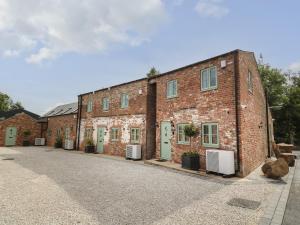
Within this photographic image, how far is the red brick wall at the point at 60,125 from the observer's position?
21.0 meters

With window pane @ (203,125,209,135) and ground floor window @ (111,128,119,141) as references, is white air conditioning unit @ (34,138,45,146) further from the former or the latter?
window pane @ (203,125,209,135)

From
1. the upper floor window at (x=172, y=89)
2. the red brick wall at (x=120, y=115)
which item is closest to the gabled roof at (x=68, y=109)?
the red brick wall at (x=120, y=115)

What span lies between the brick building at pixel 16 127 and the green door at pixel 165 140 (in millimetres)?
21456

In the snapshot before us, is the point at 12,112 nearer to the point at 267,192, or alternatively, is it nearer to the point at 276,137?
the point at 267,192

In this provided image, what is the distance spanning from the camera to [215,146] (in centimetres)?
925

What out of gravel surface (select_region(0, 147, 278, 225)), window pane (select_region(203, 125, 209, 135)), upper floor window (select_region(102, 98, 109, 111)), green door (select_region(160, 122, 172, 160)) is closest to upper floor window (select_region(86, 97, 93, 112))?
upper floor window (select_region(102, 98, 109, 111))

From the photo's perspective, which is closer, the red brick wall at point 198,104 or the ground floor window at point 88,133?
the red brick wall at point 198,104

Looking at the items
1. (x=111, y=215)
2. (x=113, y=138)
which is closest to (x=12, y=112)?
(x=113, y=138)

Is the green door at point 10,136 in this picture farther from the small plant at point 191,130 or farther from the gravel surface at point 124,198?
the small plant at point 191,130

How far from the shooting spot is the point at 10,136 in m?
24.4

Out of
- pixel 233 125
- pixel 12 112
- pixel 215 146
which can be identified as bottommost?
pixel 215 146

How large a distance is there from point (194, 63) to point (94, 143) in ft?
37.7

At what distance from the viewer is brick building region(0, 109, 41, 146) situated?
943 inches

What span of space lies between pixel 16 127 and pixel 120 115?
17.4 m
